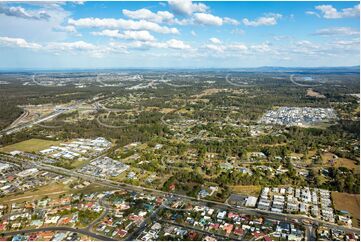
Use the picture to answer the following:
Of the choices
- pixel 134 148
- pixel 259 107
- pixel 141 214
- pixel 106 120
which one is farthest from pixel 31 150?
pixel 259 107

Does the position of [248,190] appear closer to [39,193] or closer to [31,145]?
[39,193]

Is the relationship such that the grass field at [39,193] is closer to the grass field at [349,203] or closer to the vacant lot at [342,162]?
the grass field at [349,203]

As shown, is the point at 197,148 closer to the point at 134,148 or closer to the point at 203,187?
the point at 134,148

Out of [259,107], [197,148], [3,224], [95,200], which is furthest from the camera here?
[259,107]

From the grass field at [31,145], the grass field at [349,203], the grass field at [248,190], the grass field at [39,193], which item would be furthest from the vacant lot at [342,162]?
the grass field at [31,145]

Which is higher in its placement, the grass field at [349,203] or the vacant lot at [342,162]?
the vacant lot at [342,162]

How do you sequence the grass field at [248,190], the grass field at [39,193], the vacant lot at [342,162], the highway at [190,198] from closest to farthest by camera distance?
the highway at [190,198], the grass field at [39,193], the grass field at [248,190], the vacant lot at [342,162]

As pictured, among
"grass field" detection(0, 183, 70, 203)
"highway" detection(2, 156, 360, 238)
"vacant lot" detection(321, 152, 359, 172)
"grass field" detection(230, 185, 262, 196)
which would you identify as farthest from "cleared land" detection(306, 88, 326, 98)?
"grass field" detection(0, 183, 70, 203)
